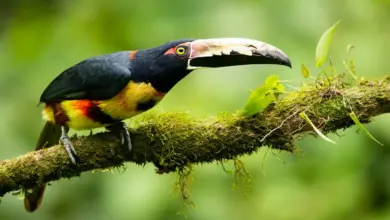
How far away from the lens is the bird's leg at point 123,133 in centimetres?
225

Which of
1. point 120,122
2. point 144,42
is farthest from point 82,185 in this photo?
point 120,122

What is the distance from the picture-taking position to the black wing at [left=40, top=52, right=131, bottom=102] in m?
2.27

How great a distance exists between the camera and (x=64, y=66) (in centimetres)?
323

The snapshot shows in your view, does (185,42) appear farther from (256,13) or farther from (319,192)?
(319,192)

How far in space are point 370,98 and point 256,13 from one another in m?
1.21

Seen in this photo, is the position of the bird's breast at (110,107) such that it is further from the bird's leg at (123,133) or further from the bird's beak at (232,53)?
the bird's beak at (232,53)

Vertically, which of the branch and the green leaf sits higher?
the green leaf

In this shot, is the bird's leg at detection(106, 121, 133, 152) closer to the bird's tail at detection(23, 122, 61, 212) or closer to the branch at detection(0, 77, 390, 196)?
the branch at detection(0, 77, 390, 196)

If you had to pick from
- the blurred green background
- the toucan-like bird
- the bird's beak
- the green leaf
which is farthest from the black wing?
the blurred green background

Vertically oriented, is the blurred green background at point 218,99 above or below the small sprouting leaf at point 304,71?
below

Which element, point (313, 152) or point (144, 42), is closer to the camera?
point (313, 152)

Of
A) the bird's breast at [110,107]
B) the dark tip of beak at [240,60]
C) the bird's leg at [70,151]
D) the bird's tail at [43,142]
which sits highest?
the dark tip of beak at [240,60]

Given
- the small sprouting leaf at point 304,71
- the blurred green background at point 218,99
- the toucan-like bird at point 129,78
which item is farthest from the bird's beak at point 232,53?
the blurred green background at point 218,99

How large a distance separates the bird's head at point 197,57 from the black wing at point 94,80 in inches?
2.3
